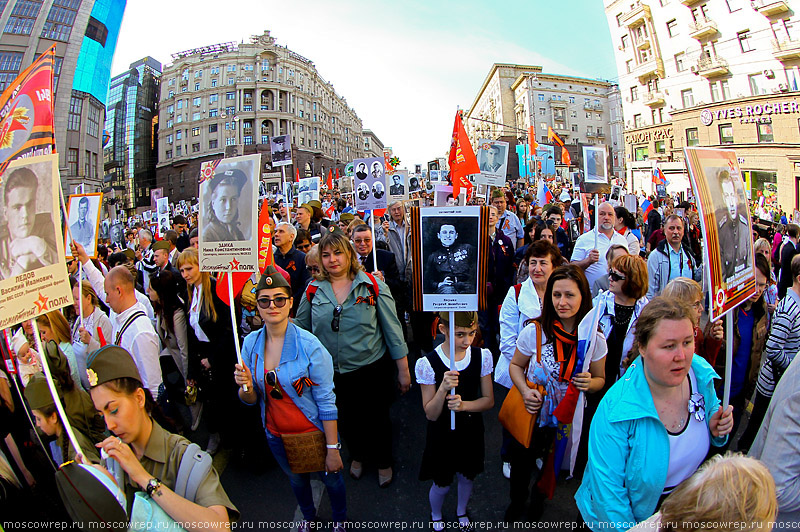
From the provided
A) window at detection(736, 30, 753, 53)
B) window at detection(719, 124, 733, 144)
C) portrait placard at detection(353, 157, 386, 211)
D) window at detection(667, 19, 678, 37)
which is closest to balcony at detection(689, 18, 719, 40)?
window at detection(667, 19, 678, 37)

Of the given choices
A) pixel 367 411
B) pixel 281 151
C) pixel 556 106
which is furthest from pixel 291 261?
pixel 556 106

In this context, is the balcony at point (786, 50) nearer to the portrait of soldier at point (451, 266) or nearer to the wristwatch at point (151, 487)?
the portrait of soldier at point (451, 266)

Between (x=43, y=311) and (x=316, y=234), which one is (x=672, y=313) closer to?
(x=43, y=311)

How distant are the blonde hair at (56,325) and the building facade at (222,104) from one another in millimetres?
72067

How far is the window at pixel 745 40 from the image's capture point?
28436 millimetres

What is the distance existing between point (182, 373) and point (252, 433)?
51.2 inches

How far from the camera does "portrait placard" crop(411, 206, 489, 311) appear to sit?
2.82 m

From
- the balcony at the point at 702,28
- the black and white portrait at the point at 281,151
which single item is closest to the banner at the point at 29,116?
the black and white portrait at the point at 281,151

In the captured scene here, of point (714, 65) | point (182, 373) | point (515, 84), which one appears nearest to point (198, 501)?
point (182, 373)

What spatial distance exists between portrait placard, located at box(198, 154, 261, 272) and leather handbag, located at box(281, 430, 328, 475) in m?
1.24

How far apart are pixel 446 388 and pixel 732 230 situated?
201 centimetres

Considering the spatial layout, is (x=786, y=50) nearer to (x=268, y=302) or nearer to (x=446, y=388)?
(x=446, y=388)

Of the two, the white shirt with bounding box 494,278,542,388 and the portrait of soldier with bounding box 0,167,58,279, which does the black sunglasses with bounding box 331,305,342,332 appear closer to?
the white shirt with bounding box 494,278,542,388

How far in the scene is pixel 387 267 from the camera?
18.7 feet
